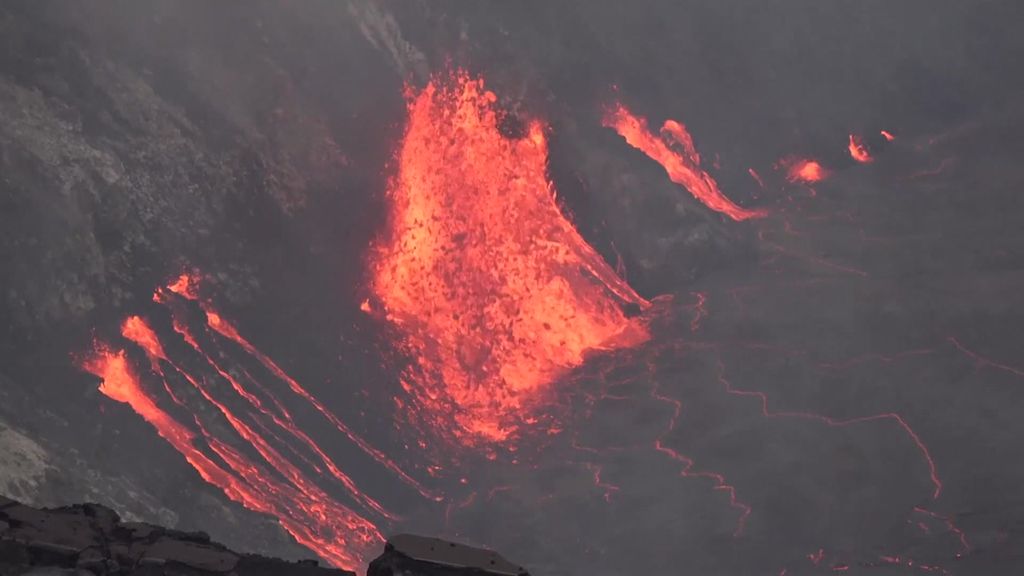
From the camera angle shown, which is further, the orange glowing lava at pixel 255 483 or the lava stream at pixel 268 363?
the lava stream at pixel 268 363

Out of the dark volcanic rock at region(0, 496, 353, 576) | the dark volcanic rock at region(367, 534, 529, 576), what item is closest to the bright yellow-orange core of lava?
the dark volcanic rock at region(0, 496, 353, 576)

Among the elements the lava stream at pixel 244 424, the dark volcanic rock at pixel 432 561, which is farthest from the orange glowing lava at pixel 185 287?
the dark volcanic rock at pixel 432 561

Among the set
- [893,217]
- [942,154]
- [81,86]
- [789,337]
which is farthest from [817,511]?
[942,154]

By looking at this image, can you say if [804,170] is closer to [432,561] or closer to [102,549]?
[432,561]

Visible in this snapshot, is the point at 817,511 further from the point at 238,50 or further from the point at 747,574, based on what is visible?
the point at 238,50

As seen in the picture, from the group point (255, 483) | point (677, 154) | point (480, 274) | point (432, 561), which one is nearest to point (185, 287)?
point (255, 483)

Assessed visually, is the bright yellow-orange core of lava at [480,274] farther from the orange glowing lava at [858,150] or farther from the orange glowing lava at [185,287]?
the orange glowing lava at [858,150]
